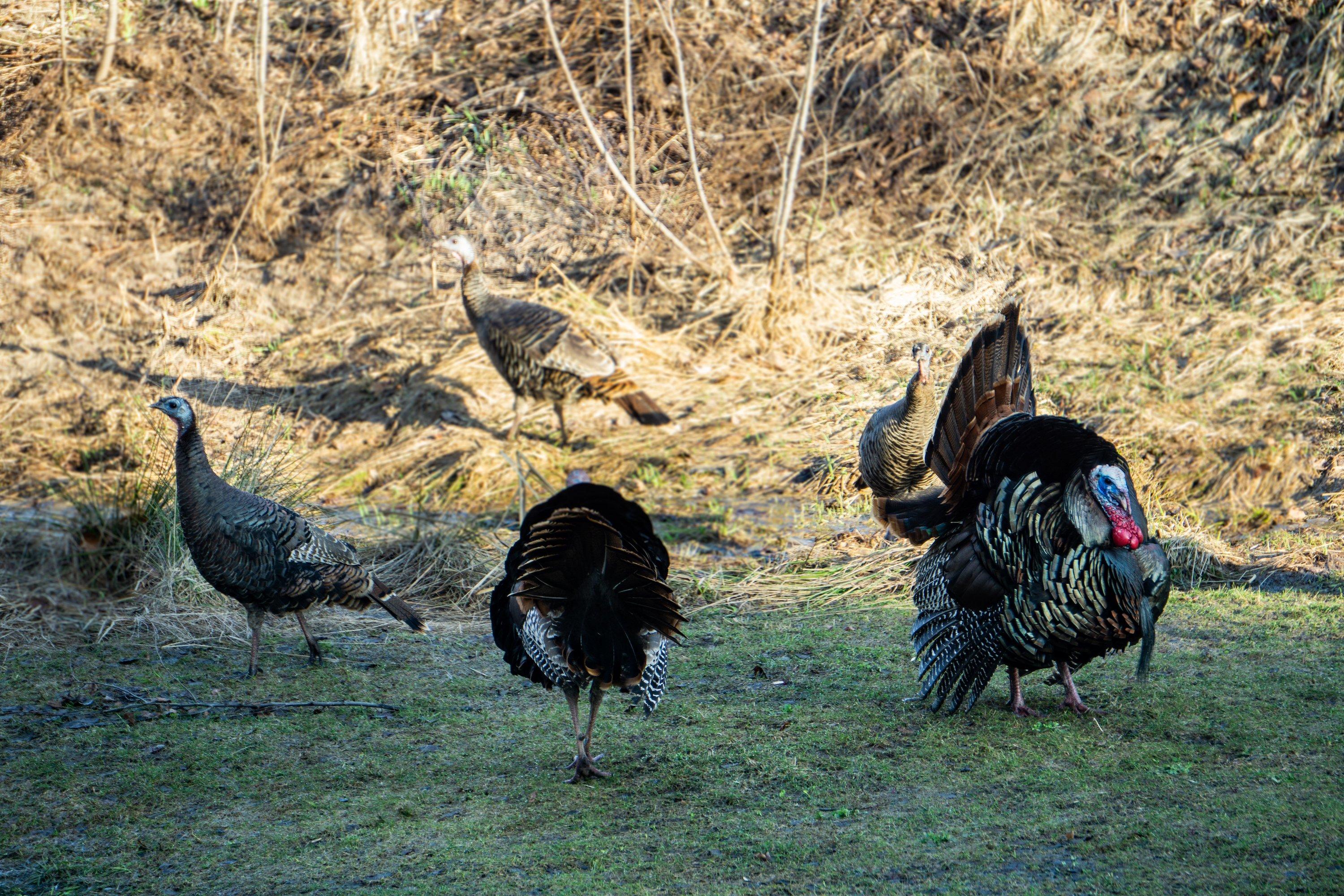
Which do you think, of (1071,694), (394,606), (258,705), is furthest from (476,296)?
(1071,694)

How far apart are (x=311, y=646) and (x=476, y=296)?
4435 mm

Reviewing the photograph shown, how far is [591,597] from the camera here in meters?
4.07

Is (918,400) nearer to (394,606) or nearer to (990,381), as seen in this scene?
(990,381)

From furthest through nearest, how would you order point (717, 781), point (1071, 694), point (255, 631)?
point (255, 631)
point (1071, 694)
point (717, 781)

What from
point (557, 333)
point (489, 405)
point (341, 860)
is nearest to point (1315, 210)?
point (557, 333)

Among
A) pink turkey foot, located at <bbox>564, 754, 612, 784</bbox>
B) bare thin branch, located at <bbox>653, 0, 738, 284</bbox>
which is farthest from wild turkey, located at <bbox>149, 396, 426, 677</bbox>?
bare thin branch, located at <bbox>653, 0, 738, 284</bbox>

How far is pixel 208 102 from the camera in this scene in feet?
43.8

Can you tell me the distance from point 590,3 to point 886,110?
11.9 ft

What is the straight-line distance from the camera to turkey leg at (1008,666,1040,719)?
186 inches

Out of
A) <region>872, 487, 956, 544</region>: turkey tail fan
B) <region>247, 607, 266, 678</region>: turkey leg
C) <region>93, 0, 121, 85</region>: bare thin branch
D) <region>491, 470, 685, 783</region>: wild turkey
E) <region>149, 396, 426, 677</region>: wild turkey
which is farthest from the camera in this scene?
<region>93, 0, 121, 85</region>: bare thin branch

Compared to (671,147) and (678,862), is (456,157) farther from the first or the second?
(678,862)

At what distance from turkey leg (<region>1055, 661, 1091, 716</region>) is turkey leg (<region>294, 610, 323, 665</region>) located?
3730 millimetres

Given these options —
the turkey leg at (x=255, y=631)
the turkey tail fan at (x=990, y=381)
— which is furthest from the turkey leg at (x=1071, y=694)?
the turkey leg at (x=255, y=631)

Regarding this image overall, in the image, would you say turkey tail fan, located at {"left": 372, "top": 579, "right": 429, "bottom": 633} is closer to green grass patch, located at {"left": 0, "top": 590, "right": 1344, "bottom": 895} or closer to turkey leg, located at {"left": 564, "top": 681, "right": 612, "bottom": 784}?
green grass patch, located at {"left": 0, "top": 590, "right": 1344, "bottom": 895}
